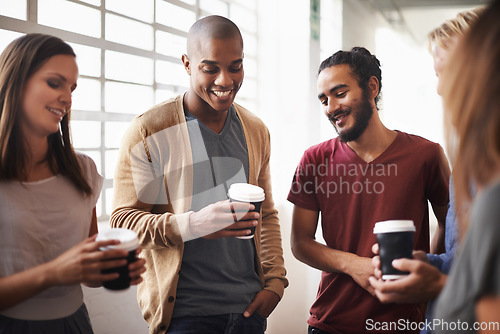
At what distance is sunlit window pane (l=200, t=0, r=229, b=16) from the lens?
169 cm

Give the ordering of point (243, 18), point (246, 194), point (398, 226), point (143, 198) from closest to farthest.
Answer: point (398, 226), point (246, 194), point (143, 198), point (243, 18)

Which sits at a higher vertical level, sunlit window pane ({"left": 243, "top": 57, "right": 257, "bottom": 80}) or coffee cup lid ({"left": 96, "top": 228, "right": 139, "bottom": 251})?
sunlit window pane ({"left": 243, "top": 57, "right": 257, "bottom": 80})

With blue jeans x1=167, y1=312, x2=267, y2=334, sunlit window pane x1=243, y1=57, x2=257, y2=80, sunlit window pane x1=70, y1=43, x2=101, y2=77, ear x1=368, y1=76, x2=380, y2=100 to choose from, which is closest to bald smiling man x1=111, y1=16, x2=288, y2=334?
blue jeans x1=167, y1=312, x2=267, y2=334

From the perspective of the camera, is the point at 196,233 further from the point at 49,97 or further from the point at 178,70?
the point at 178,70

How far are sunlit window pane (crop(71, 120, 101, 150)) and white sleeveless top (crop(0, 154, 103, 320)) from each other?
0.94 ft

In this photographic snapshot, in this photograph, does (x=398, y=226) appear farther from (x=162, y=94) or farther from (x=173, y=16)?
(x=173, y=16)

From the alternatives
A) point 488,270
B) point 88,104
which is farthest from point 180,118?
point 488,270

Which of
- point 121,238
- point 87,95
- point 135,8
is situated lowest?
point 121,238

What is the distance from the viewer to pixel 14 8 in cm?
114

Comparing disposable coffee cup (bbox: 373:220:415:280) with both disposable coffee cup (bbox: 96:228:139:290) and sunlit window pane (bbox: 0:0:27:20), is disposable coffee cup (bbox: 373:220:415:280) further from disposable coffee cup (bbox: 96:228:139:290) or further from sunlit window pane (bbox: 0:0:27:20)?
sunlit window pane (bbox: 0:0:27:20)

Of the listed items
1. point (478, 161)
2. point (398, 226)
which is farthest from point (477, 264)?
point (398, 226)

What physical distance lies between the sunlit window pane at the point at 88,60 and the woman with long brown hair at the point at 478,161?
1020 mm

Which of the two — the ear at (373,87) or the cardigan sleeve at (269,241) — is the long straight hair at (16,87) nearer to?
the cardigan sleeve at (269,241)

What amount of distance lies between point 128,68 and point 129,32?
0.38 feet
